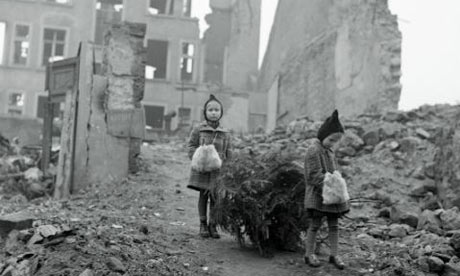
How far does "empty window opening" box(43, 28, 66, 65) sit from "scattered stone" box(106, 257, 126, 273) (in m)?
24.5

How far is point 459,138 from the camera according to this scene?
27.0 feet

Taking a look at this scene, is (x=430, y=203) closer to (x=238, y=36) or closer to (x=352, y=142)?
(x=352, y=142)

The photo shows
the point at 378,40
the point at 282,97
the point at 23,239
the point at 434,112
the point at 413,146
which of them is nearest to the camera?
the point at 23,239

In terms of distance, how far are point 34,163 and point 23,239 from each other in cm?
890

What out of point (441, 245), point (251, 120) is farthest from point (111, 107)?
point (251, 120)

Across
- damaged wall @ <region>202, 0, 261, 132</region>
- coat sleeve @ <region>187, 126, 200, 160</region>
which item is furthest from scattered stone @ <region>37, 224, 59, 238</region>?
damaged wall @ <region>202, 0, 261, 132</region>

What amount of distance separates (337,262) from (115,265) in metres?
1.86

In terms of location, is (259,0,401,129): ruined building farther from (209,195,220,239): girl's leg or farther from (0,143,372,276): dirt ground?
(209,195,220,239): girl's leg

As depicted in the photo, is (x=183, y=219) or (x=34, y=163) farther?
(x=34, y=163)

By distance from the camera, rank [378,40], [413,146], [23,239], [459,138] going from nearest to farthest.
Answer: [23,239] → [459,138] → [413,146] → [378,40]

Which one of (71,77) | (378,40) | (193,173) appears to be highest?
(378,40)

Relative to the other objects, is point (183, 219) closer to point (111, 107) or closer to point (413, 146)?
point (111, 107)

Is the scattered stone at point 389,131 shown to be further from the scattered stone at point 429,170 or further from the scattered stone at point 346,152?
the scattered stone at point 429,170

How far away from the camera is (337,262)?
16.0 feet
